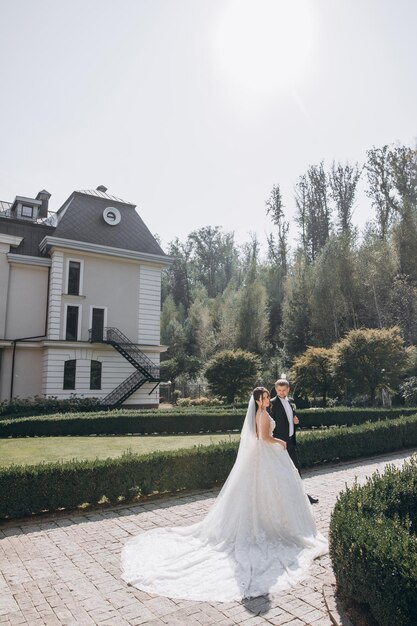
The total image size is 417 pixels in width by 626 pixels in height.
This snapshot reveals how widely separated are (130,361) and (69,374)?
10.7 ft

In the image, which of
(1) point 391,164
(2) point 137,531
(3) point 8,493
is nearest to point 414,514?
(2) point 137,531

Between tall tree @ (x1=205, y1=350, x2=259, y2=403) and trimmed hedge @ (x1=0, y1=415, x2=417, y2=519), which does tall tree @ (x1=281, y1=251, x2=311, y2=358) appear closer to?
tall tree @ (x1=205, y1=350, x2=259, y2=403)

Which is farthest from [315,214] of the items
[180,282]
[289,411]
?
[289,411]

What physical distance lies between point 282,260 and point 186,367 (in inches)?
531

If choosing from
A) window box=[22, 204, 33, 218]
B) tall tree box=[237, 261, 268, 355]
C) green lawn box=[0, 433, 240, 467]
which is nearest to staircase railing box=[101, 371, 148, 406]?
green lawn box=[0, 433, 240, 467]

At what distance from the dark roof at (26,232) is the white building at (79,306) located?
0.17 ft

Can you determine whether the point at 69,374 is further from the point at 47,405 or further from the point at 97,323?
the point at 47,405

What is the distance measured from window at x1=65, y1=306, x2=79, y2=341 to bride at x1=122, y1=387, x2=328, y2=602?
62.2ft

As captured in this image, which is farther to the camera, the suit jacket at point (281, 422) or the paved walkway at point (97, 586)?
the suit jacket at point (281, 422)

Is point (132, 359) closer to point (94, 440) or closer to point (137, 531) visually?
point (94, 440)

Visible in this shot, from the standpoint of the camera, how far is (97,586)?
13.9ft

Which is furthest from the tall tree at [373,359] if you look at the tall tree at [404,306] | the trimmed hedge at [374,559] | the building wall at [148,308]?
the trimmed hedge at [374,559]

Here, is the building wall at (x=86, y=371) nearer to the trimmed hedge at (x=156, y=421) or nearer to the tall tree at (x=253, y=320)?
the trimmed hedge at (x=156, y=421)

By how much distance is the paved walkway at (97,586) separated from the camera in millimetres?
3654
